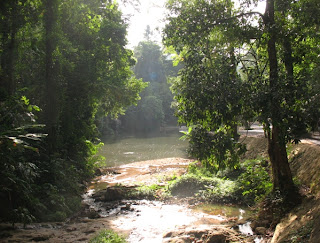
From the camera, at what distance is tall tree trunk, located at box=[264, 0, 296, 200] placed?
231 inches

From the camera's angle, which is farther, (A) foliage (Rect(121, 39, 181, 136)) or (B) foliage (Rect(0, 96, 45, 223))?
(A) foliage (Rect(121, 39, 181, 136))

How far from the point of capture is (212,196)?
37.1ft

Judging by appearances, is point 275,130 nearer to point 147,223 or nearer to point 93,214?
point 147,223

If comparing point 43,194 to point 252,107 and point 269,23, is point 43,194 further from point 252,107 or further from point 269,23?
point 269,23

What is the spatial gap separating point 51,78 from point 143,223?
736 cm

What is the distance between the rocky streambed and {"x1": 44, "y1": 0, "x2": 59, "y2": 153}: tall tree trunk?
11.2 ft

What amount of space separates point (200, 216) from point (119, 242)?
3431 millimetres

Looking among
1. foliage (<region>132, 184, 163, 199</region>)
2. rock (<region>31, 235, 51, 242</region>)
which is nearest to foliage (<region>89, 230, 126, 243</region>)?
rock (<region>31, 235, 51, 242</region>)

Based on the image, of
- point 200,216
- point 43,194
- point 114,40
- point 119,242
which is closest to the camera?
point 119,242

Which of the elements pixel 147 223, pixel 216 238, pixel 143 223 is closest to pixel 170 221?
pixel 147 223

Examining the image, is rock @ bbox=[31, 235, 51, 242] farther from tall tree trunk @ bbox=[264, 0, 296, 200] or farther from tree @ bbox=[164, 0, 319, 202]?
tall tree trunk @ bbox=[264, 0, 296, 200]

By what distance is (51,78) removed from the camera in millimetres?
12148

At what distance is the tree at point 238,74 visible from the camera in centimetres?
595

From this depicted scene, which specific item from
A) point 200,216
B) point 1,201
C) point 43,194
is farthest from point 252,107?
point 43,194
